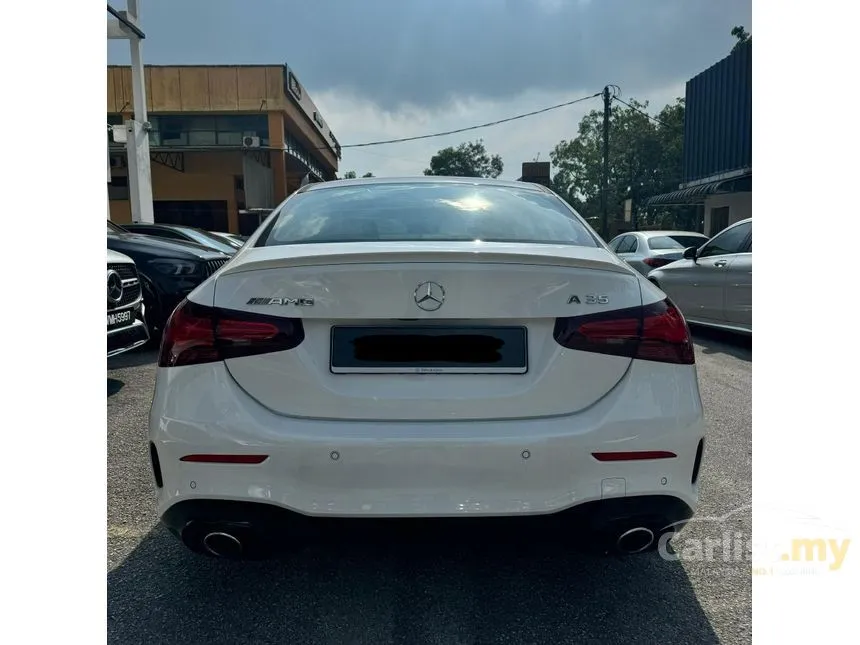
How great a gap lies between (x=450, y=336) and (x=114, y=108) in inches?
1133

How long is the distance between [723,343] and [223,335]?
22.5 feet

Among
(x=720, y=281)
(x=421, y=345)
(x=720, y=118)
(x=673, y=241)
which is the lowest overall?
(x=421, y=345)

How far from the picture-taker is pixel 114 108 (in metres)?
26.0

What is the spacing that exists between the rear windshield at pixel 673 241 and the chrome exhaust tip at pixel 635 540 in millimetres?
9038

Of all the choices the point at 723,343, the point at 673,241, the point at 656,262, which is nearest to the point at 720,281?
the point at 723,343

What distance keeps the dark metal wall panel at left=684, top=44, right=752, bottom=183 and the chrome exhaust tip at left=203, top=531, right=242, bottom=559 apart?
1884 cm

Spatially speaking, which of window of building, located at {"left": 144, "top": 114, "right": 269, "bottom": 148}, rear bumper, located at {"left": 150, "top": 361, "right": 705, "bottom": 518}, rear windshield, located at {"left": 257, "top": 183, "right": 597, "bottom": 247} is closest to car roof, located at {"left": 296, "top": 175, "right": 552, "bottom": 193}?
rear windshield, located at {"left": 257, "top": 183, "right": 597, "bottom": 247}

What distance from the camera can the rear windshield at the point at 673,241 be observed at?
10.5m

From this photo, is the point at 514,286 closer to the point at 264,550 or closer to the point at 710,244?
the point at 264,550

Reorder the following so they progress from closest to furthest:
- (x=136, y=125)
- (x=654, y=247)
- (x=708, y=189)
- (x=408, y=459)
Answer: (x=408, y=459)
(x=654, y=247)
(x=136, y=125)
(x=708, y=189)

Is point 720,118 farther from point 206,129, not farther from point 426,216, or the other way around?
point 426,216

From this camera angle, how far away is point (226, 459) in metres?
1.87
